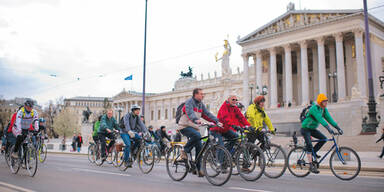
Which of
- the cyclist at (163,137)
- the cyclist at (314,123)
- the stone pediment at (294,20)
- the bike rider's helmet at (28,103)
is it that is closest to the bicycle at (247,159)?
the cyclist at (314,123)

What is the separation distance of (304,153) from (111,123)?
21.1 ft

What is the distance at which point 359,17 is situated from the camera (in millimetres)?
37188

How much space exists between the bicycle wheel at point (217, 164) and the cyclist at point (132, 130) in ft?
11.4

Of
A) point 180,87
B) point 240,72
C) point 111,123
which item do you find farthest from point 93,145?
point 180,87

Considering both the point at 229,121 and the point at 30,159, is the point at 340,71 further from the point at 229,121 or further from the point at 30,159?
the point at 30,159

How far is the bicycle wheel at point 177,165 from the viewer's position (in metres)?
7.26

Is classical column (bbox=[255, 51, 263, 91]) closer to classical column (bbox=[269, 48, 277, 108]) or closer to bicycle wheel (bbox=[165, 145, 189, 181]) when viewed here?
classical column (bbox=[269, 48, 277, 108])

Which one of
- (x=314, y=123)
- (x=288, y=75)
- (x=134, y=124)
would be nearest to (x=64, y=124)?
(x=288, y=75)

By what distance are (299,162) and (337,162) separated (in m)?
0.89

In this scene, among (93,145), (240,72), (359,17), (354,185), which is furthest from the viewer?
(240,72)

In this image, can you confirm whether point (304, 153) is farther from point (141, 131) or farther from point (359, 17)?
→ point (359, 17)

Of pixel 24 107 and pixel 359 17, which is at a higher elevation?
pixel 359 17

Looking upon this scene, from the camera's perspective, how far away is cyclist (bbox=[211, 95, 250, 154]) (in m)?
7.42

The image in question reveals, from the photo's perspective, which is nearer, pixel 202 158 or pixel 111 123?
pixel 202 158
